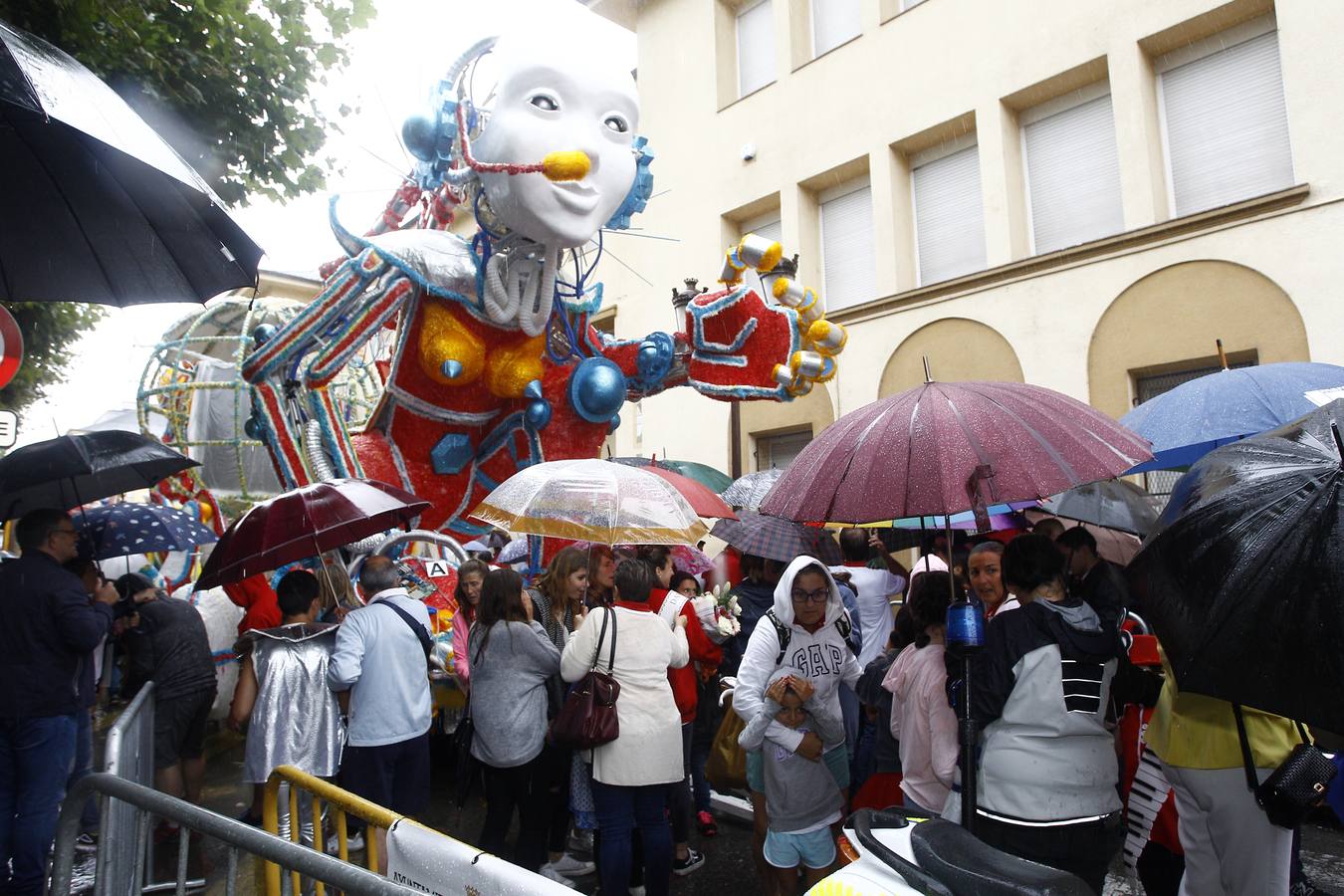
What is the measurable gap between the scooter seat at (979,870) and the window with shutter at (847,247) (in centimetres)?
919

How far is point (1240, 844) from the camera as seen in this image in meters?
2.75

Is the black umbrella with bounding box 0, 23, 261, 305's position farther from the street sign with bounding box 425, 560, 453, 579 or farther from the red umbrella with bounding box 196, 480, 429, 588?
the street sign with bounding box 425, 560, 453, 579

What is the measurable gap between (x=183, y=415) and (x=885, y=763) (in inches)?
276

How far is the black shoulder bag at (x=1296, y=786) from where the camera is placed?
8.13ft

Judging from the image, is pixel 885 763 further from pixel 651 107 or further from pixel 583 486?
pixel 651 107

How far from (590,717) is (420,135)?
3639 millimetres

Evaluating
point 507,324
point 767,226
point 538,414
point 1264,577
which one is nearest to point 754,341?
point 538,414

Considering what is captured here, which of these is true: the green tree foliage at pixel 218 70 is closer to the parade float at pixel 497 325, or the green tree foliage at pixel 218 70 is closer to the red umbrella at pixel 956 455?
the parade float at pixel 497 325

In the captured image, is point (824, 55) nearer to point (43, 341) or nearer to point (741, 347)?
point (741, 347)

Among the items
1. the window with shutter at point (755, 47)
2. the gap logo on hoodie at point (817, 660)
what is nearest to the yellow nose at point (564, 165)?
the gap logo on hoodie at point (817, 660)

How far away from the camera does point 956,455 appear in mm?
2693

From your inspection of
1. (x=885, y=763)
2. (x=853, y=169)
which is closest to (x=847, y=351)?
(x=853, y=169)

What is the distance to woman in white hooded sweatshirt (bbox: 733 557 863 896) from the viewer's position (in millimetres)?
3561

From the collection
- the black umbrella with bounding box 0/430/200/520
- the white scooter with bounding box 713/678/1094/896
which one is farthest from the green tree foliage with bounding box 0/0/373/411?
the white scooter with bounding box 713/678/1094/896
